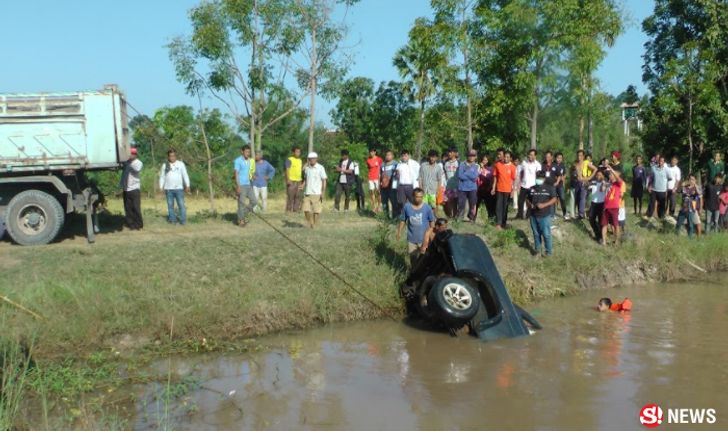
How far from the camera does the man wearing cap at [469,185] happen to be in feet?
47.5

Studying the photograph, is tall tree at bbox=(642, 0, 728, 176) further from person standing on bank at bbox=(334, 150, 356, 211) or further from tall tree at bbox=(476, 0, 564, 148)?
person standing on bank at bbox=(334, 150, 356, 211)

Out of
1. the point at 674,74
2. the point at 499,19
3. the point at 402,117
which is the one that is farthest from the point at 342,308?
the point at 402,117

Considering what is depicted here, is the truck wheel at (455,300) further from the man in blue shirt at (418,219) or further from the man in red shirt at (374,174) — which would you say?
the man in red shirt at (374,174)

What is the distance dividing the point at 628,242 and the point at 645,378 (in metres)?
7.12

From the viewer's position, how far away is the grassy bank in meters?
8.41

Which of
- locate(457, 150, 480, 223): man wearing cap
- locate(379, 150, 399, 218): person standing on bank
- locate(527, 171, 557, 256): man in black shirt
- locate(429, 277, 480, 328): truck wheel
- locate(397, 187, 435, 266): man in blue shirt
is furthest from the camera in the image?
locate(379, 150, 399, 218): person standing on bank

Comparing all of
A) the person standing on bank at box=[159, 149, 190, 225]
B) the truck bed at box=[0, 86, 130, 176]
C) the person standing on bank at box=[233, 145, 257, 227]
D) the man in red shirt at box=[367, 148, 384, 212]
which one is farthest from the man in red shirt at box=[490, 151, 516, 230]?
the truck bed at box=[0, 86, 130, 176]

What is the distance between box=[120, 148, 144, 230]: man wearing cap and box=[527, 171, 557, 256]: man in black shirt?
7.12 metres

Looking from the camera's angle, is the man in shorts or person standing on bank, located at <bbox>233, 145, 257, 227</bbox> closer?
person standing on bank, located at <bbox>233, 145, 257, 227</bbox>

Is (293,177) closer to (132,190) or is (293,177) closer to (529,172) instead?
(132,190)

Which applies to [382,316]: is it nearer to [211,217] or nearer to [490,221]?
[490,221]

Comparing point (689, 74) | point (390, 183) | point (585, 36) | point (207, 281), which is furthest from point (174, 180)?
point (689, 74)

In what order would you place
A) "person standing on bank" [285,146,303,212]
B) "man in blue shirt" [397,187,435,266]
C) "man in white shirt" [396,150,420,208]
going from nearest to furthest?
1. "man in blue shirt" [397,187,435,266]
2. "man in white shirt" [396,150,420,208]
3. "person standing on bank" [285,146,303,212]

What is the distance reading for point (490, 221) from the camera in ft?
47.6
